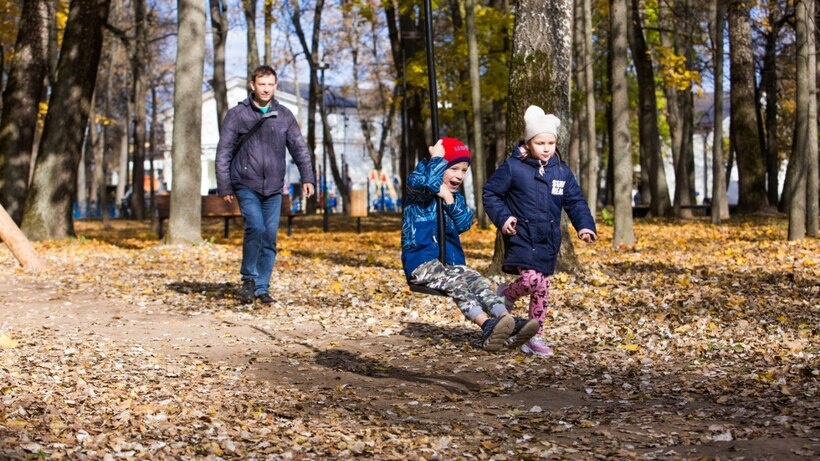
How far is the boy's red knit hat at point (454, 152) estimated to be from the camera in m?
7.02

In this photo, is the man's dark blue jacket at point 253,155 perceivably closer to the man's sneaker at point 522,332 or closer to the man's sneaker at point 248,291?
the man's sneaker at point 248,291

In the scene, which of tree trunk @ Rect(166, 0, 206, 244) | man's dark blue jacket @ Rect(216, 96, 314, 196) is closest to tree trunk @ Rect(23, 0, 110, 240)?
tree trunk @ Rect(166, 0, 206, 244)

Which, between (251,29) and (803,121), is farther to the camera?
(251,29)

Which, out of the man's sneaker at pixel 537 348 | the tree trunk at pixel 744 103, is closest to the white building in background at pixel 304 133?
the tree trunk at pixel 744 103

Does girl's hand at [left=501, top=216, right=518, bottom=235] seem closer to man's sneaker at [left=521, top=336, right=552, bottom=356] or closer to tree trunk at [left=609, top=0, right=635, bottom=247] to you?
man's sneaker at [left=521, top=336, right=552, bottom=356]

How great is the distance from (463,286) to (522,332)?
0.48 metres

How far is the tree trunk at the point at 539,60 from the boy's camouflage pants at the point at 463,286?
17.0ft

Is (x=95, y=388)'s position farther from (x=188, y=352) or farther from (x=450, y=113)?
(x=450, y=113)

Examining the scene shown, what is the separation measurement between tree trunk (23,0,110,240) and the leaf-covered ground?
274 inches

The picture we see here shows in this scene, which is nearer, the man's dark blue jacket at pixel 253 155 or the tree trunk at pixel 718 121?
the man's dark blue jacket at pixel 253 155

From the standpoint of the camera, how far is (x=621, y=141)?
18984 millimetres

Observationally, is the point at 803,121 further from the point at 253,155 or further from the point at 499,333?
the point at 499,333

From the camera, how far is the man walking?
10891 mm

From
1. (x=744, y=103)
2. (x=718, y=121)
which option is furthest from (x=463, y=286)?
(x=744, y=103)
